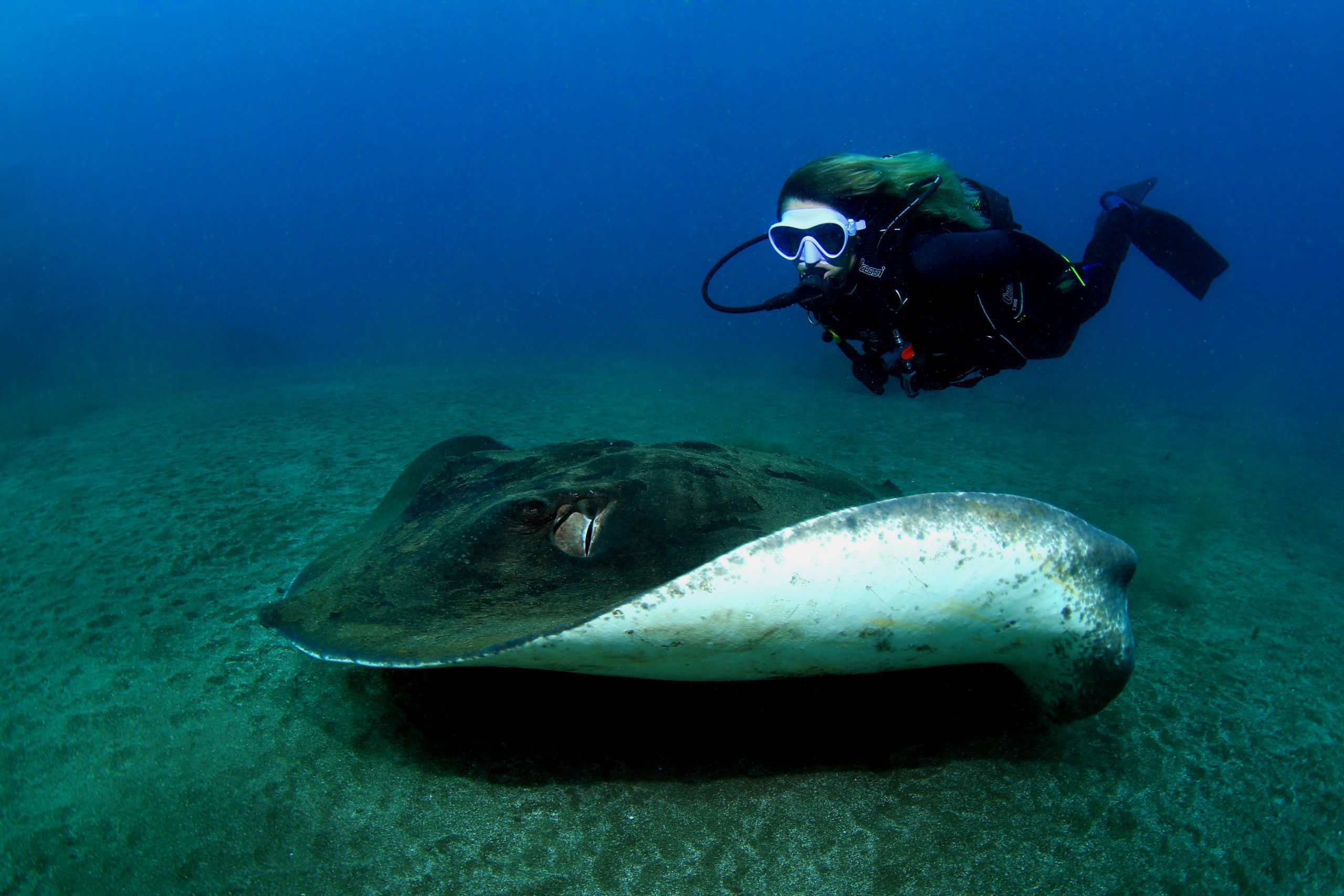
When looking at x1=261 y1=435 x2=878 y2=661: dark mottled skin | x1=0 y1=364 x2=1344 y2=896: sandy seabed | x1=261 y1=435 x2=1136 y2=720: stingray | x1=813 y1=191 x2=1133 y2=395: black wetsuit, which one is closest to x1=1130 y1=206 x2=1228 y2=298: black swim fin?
x1=813 y1=191 x2=1133 y2=395: black wetsuit

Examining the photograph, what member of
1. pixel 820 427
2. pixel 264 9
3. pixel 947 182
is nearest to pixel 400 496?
pixel 947 182

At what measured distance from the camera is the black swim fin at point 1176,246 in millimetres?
4035

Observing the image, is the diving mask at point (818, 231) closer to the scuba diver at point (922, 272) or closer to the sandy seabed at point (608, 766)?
the scuba diver at point (922, 272)

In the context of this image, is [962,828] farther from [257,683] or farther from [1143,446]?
[1143,446]

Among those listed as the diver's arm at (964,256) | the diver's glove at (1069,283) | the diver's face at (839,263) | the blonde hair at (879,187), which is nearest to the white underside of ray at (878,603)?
the diver's arm at (964,256)

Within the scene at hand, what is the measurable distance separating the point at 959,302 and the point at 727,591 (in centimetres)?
267

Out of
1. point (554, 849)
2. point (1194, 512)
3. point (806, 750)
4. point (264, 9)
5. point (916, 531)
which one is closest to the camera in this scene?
point (916, 531)

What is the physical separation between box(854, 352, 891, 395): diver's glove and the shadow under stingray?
1933 millimetres

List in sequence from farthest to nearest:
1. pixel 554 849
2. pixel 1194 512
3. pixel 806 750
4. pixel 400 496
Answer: pixel 1194 512
pixel 400 496
pixel 806 750
pixel 554 849

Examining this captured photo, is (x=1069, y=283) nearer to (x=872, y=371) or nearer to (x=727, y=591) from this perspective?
(x=872, y=371)

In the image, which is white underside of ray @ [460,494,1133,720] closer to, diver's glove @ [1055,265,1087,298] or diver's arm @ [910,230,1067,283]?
diver's arm @ [910,230,1067,283]

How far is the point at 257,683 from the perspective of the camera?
2518 mm

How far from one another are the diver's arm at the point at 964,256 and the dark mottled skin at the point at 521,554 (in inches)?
50.0

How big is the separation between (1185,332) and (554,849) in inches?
2499
